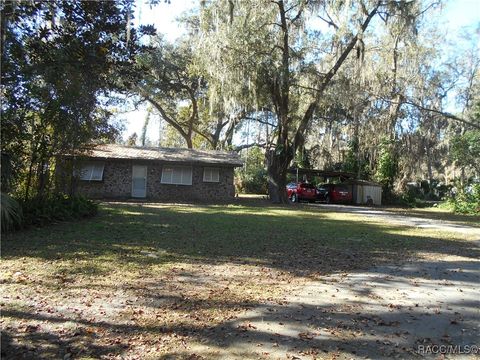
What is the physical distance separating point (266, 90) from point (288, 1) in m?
4.42

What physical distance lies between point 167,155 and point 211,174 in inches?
105

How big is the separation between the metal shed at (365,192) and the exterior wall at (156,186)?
30.4 feet

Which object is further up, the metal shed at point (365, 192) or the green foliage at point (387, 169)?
the green foliage at point (387, 169)

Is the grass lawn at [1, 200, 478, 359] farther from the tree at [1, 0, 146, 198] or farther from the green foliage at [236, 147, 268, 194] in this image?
the green foliage at [236, 147, 268, 194]

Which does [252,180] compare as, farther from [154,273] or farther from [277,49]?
[154,273]

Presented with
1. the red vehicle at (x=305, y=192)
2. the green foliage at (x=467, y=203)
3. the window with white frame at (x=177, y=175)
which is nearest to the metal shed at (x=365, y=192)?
the red vehicle at (x=305, y=192)

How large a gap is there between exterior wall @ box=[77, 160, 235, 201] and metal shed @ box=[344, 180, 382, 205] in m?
9.25

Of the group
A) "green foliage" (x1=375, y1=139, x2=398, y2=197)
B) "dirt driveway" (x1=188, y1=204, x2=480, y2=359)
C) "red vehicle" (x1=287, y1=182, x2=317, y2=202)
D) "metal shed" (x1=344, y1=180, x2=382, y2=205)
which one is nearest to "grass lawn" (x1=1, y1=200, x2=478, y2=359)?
"dirt driveway" (x1=188, y1=204, x2=480, y2=359)

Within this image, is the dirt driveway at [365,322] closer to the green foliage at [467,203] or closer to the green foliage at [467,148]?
the green foliage at [467,203]

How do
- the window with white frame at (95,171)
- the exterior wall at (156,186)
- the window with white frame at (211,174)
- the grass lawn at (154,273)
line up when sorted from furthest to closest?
the window with white frame at (211,174), the exterior wall at (156,186), the window with white frame at (95,171), the grass lawn at (154,273)

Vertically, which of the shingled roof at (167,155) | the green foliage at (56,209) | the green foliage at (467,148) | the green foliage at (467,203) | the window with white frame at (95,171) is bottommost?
the green foliage at (56,209)

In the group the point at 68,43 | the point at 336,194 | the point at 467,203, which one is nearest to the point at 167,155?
the point at 336,194

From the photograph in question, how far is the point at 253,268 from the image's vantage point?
737 cm

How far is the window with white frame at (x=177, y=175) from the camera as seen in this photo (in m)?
24.5
